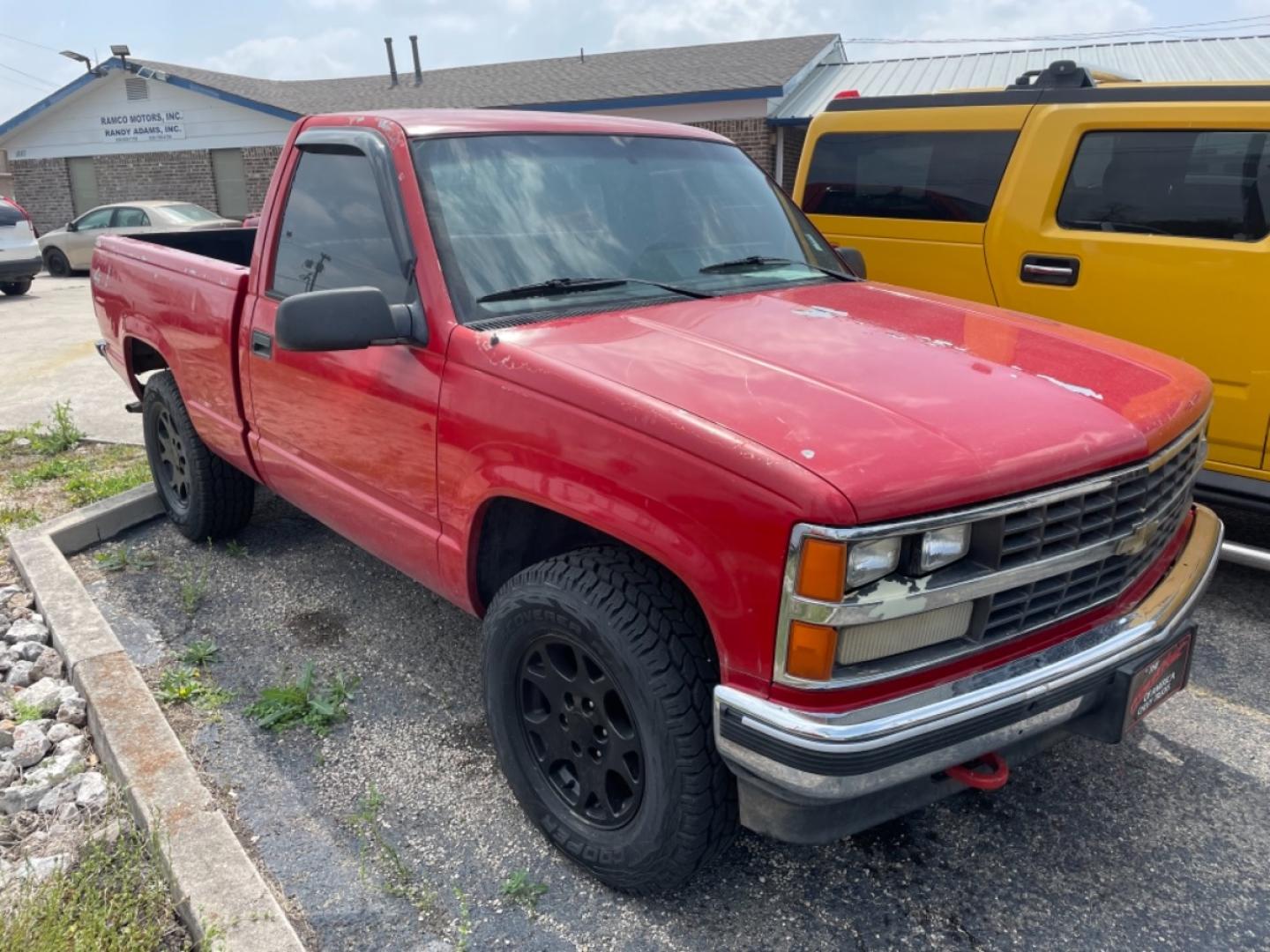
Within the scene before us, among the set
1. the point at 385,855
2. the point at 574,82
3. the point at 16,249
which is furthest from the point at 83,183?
the point at 385,855

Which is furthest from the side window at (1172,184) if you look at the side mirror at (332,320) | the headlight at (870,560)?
the side mirror at (332,320)

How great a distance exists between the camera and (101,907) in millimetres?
2383

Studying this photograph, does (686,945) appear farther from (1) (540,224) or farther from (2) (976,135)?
(2) (976,135)

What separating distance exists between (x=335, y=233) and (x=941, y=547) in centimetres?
235

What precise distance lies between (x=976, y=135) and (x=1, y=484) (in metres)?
5.62

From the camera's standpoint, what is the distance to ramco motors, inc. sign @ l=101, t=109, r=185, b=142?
25281 mm

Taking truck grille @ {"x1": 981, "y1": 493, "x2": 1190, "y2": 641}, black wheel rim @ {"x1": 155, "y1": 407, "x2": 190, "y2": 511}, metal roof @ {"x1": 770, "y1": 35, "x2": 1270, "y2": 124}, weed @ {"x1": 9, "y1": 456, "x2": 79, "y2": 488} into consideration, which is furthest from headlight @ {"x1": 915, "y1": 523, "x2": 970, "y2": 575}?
metal roof @ {"x1": 770, "y1": 35, "x2": 1270, "y2": 124}

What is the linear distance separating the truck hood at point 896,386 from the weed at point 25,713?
6.81ft

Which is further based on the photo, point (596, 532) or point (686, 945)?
point (596, 532)

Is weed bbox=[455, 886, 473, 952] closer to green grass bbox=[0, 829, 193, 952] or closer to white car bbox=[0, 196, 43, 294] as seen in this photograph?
green grass bbox=[0, 829, 193, 952]

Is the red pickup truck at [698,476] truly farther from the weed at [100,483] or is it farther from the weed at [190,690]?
the weed at [100,483]

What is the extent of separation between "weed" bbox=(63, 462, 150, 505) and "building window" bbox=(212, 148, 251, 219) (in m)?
21.1

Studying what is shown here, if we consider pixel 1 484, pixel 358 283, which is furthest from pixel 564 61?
pixel 358 283

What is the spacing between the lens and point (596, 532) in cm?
273
